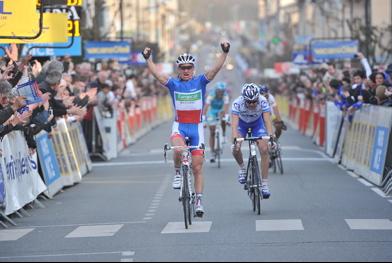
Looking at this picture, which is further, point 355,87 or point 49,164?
point 355,87

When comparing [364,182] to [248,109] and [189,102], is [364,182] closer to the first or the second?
[248,109]

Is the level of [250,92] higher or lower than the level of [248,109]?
higher

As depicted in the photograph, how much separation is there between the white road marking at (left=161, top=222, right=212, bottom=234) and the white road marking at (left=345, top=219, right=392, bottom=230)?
165 cm

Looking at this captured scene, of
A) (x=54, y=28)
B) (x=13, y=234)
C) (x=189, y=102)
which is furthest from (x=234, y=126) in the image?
(x=54, y=28)

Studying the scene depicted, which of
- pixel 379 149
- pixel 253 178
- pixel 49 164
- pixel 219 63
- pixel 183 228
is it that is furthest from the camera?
pixel 379 149

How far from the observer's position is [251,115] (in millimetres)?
16781

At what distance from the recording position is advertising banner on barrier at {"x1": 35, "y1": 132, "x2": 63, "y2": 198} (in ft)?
63.7

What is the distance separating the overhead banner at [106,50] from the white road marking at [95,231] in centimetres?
2637

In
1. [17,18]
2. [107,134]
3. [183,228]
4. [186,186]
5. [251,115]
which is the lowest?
[107,134]

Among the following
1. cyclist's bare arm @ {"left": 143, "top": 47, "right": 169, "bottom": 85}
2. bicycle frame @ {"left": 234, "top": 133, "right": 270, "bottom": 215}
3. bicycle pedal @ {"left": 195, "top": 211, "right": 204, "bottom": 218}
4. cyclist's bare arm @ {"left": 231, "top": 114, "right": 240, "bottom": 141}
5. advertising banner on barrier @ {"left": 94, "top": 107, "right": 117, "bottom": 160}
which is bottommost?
advertising banner on barrier @ {"left": 94, "top": 107, "right": 117, "bottom": 160}

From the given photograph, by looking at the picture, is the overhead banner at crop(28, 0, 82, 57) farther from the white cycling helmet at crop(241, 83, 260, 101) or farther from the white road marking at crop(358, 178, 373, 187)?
the white cycling helmet at crop(241, 83, 260, 101)

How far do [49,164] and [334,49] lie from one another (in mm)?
23150

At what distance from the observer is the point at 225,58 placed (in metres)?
14.7

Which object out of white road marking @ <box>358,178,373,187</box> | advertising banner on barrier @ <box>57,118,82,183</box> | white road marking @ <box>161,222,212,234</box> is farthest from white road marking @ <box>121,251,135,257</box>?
advertising banner on barrier @ <box>57,118,82,183</box>
